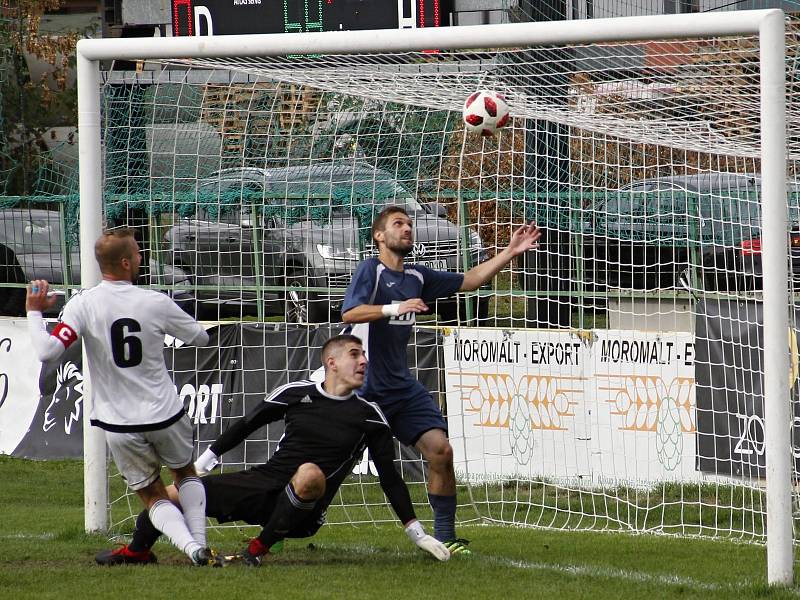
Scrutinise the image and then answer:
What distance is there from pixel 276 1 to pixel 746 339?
7636mm

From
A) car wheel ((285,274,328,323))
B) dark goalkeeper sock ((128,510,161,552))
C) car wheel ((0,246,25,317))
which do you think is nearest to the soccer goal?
car wheel ((285,274,328,323))

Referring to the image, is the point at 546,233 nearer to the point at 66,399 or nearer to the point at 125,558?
the point at 125,558

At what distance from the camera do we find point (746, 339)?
9352mm

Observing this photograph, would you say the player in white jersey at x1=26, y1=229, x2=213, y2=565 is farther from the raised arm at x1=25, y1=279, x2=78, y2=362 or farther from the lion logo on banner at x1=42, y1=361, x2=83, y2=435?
the lion logo on banner at x1=42, y1=361, x2=83, y2=435

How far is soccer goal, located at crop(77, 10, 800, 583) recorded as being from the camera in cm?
758

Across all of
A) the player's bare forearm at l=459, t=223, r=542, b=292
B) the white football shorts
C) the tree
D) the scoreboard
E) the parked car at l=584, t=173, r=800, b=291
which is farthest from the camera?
the tree

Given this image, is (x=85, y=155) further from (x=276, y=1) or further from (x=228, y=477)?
(x=276, y=1)

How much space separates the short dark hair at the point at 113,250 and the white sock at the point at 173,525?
4.27ft

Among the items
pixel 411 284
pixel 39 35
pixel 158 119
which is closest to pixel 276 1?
pixel 158 119

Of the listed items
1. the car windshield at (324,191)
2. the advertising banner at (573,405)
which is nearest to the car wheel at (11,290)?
the car windshield at (324,191)

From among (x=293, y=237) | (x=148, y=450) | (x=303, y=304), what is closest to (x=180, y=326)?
(x=148, y=450)

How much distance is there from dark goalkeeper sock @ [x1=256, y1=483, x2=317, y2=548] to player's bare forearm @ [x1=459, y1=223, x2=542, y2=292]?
1.63 meters

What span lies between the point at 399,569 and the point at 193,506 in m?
1.17

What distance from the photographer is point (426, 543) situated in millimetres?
6789
